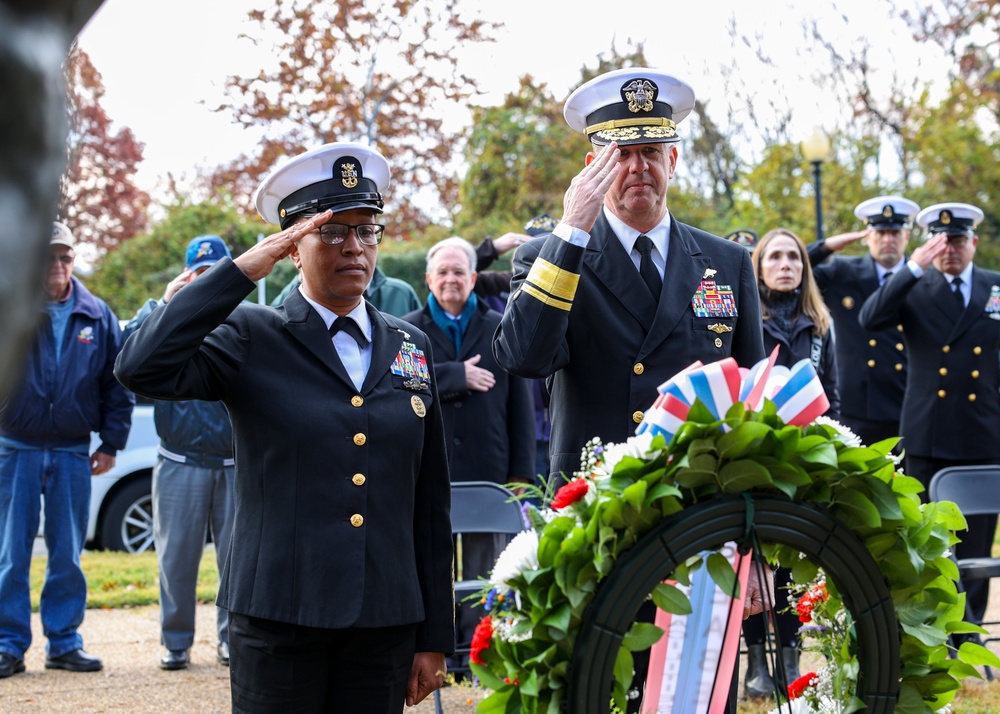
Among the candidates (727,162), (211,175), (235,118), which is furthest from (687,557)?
(727,162)

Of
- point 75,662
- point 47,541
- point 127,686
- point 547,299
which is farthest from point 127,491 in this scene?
point 547,299

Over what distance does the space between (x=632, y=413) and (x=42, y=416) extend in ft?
14.0

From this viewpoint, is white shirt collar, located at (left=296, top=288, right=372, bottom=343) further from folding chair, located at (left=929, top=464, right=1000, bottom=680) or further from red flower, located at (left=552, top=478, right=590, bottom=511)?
folding chair, located at (left=929, top=464, right=1000, bottom=680)

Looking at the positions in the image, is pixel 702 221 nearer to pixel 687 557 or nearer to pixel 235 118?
pixel 235 118

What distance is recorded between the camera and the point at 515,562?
2312mm

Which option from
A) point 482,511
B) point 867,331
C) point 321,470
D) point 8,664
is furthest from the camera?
point 867,331

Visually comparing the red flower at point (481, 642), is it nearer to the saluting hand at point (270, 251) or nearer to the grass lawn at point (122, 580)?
the saluting hand at point (270, 251)

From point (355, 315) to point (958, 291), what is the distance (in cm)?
516

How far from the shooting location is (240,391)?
3094 mm

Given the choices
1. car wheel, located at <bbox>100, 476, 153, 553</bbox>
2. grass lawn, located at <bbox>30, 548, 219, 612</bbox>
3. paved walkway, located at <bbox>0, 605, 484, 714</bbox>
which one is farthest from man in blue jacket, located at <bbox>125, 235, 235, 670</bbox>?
car wheel, located at <bbox>100, 476, 153, 553</bbox>

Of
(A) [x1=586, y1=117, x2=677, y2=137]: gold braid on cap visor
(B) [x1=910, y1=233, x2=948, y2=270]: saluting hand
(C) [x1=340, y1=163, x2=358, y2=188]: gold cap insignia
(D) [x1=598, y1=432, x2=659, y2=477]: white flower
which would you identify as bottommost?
(D) [x1=598, y1=432, x2=659, y2=477]: white flower

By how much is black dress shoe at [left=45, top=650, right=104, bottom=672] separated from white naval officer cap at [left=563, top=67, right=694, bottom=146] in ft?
14.5

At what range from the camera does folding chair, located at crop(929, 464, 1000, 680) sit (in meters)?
6.25

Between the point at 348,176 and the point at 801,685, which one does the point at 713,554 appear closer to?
the point at 801,685
